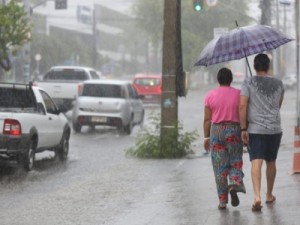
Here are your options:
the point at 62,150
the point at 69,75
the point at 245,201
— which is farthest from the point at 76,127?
the point at 245,201

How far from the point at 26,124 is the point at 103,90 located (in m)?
10.2

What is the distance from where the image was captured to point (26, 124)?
13.1m

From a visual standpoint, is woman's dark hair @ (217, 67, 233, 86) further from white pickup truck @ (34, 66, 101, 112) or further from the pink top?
white pickup truck @ (34, 66, 101, 112)

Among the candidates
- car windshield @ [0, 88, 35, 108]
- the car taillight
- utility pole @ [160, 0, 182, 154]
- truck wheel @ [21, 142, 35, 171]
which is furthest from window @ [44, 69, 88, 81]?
the car taillight

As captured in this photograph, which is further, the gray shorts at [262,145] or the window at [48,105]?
the window at [48,105]

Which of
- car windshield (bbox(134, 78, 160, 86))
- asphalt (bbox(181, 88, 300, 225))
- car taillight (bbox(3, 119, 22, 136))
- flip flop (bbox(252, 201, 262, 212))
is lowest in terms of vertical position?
asphalt (bbox(181, 88, 300, 225))

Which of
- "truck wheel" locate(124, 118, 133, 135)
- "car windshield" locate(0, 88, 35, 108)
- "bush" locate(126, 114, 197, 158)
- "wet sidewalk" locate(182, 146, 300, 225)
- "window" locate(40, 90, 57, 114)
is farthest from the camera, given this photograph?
"truck wheel" locate(124, 118, 133, 135)

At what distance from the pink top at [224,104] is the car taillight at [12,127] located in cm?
496

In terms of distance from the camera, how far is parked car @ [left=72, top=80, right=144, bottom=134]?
22.6 m

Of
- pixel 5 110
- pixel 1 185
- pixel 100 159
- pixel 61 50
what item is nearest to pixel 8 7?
pixel 100 159

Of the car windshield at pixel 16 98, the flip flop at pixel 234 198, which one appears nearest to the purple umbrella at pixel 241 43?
the flip flop at pixel 234 198

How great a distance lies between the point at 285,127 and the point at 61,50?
46217mm

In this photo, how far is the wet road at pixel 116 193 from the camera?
339 inches

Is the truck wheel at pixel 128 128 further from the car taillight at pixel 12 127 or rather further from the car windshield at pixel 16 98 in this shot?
the car taillight at pixel 12 127
